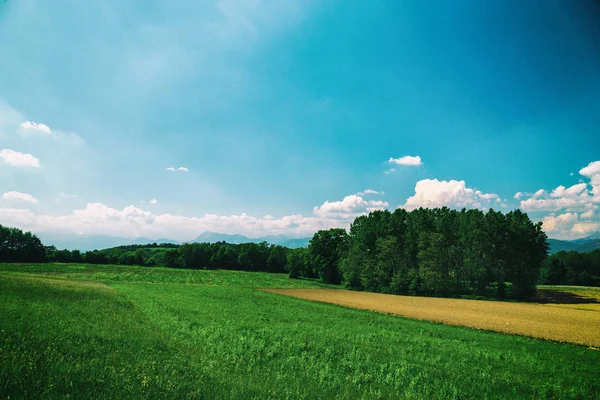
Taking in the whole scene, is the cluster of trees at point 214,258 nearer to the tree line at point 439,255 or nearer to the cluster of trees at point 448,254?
the tree line at point 439,255

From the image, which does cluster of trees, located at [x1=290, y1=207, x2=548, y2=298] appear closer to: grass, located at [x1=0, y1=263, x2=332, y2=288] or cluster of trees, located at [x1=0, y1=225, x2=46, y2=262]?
grass, located at [x1=0, y1=263, x2=332, y2=288]

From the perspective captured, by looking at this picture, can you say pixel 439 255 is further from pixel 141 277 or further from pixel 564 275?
pixel 141 277

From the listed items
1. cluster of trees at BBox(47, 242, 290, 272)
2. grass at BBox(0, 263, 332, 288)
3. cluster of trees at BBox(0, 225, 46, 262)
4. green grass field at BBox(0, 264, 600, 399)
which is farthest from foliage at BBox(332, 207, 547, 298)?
cluster of trees at BBox(0, 225, 46, 262)

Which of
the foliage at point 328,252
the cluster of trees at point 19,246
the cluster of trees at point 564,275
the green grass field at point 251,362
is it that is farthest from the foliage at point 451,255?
the cluster of trees at point 19,246

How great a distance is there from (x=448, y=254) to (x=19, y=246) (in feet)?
495

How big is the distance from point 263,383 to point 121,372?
4431mm

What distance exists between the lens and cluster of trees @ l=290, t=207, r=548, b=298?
211 ft

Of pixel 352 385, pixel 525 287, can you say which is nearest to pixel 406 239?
pixel 525 287

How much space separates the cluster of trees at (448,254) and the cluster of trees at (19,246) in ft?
405

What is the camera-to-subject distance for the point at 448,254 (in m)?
69.4

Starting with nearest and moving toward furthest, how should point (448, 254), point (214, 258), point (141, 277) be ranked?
point (448, 254), point (141, 277), point (214, 258)

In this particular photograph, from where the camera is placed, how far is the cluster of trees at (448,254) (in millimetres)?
64312

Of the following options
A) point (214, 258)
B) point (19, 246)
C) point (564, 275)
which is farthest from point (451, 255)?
point (19, 246)

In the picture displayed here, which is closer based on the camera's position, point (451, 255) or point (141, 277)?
point (451, 255)
